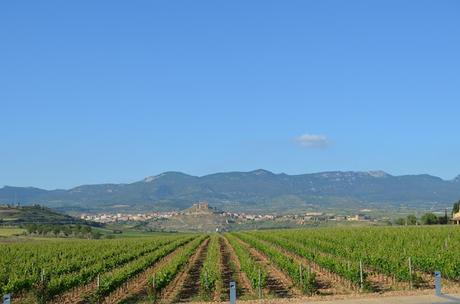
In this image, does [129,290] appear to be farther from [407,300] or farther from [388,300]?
[407,300]

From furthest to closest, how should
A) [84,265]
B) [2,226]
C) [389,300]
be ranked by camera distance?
[2,226] < [84,265] < [389,300]

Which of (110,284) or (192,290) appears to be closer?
(110,284)

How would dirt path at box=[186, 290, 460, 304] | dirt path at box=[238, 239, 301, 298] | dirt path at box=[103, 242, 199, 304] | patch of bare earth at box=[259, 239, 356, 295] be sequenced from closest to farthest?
1. dirt path at box=[186, 290, 460, 304]
2. patch of bare earth at box=[259, 239, 356, 295]
3. dirt path at box=[238, 239, 301, 298]
4. dirt path at box=[103, 242, 199, 304]

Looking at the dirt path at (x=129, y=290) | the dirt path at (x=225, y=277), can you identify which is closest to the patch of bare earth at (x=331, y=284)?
the dirt path at (x=225, y=277)

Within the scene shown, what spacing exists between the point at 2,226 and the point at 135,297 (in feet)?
498

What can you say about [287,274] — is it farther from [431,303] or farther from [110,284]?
[431,303]

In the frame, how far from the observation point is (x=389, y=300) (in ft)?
82.3

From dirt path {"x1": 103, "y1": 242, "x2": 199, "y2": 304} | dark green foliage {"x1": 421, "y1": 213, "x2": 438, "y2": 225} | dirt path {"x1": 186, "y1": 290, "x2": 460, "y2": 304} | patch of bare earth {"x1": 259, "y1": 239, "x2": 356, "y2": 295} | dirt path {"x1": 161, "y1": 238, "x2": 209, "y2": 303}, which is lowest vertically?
dirt path {"x1": 103, "y1": 242, "x2": 199, "y2": 304}

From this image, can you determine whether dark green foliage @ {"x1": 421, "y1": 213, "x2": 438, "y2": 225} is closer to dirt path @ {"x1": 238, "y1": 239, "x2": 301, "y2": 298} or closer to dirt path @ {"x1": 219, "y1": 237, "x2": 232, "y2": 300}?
dirt path @ {"x1": 219, "y1": 237, "x2": 232, "y2": 300}

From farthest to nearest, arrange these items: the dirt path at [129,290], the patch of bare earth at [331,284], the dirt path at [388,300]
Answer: the dirt path at [129,290] → the patch of bare earth at [331,284] → the dirt path at [388,300]

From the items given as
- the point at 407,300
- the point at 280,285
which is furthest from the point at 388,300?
the point at 280,285

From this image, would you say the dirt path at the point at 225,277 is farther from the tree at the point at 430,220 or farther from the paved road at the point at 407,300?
the tree at the point at 430,220

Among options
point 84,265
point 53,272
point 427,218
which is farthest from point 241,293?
point 427,218

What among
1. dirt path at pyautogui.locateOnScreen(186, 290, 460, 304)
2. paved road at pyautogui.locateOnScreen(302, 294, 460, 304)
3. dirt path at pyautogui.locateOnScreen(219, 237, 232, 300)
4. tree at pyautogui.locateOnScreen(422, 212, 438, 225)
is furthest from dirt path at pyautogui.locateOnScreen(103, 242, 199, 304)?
tree at pyautogui.locateOnScreen(422, 212, 438, 225)
